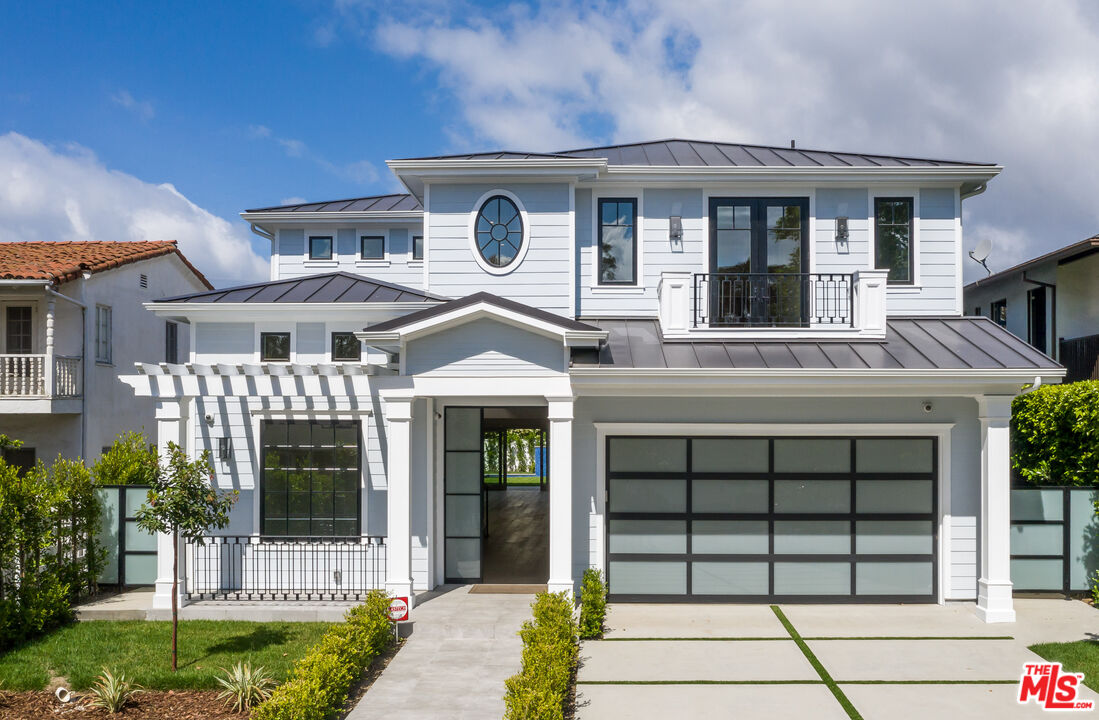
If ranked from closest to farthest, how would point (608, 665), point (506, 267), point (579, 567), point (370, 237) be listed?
point (608, 665), point (579, 567), point (506, 267), point (370, 237)

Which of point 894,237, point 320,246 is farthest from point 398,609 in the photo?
point 320,246

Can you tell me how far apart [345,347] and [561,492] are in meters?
4.00

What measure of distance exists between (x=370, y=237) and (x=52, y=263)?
22.0 ft

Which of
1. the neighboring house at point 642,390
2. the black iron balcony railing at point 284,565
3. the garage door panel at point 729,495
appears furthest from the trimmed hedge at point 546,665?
the black iron balcony railing at point 284,565

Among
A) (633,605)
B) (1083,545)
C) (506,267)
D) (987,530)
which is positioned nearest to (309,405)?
(506,267)

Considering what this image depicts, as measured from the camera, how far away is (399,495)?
32.7ft

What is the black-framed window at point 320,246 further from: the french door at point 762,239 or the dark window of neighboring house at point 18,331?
the french door at point 762,239

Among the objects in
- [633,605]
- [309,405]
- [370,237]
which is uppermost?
[370,237]

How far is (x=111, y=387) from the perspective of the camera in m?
17.7

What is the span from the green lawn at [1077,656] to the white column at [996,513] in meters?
0.94

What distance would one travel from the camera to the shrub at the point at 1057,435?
1094cm

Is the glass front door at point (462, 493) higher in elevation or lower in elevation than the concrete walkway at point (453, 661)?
higher

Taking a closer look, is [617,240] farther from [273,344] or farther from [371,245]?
[371,245]

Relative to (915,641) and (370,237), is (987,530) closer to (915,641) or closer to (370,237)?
(915,641)
